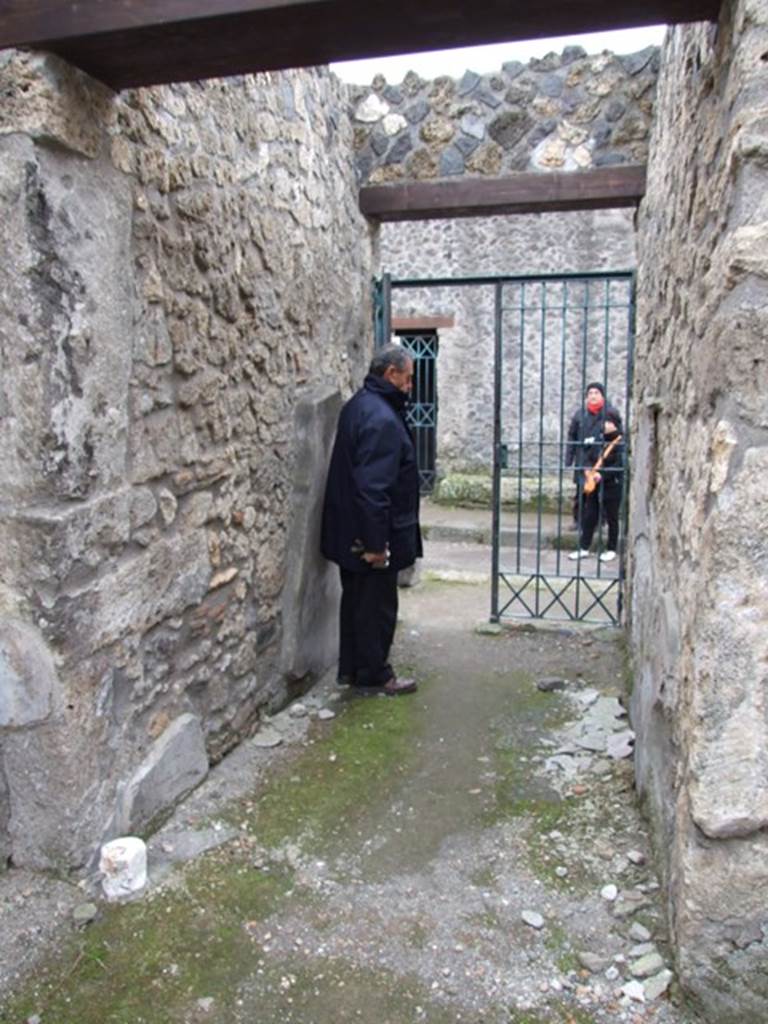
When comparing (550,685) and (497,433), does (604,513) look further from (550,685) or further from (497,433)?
(550,685)

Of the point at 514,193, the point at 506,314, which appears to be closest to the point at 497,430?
the point at 514,193

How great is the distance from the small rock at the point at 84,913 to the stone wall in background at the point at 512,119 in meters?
3.87

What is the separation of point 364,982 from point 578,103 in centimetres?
412

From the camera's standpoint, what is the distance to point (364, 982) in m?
1.97

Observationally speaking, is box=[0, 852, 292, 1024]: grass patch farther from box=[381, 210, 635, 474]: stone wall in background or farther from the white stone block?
box=[381, 210, 635, 474]: stone wall in background

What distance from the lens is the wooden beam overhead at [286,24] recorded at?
1.80 meters

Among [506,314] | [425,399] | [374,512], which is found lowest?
[374,512]

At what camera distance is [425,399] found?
10383 millimetres

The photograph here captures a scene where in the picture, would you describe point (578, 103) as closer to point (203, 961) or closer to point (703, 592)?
point (703, 592)

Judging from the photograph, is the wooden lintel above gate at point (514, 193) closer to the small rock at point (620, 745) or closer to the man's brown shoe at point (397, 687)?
the man's brown shoe at point (397, 687)

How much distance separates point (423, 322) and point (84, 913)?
9.04 metres

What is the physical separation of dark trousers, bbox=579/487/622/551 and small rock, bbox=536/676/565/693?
2.74 metres

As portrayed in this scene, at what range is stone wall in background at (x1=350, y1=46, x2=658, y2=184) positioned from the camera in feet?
13.5

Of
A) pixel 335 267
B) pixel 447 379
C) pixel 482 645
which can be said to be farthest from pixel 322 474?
pixel 447 379
